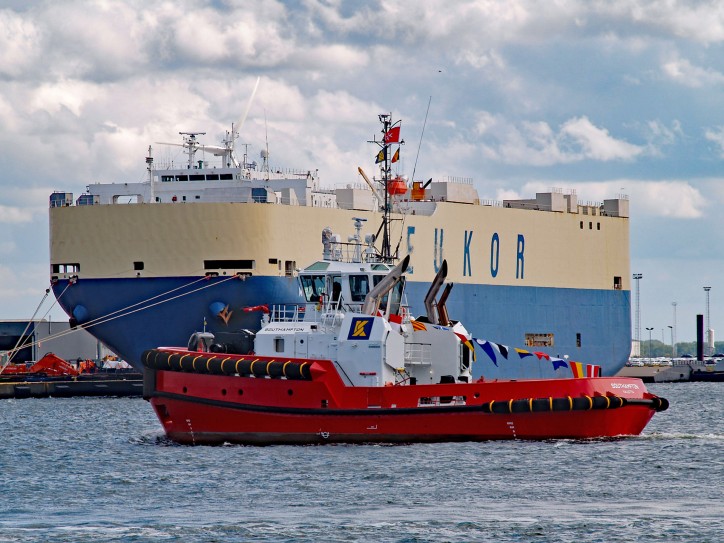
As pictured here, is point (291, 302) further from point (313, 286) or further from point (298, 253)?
point (313, 286)

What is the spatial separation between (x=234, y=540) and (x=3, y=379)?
42.7 meters

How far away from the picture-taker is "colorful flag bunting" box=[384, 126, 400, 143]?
109 feet

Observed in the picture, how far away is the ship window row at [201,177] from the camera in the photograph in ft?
193

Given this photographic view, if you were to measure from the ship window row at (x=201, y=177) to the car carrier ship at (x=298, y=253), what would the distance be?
47mm

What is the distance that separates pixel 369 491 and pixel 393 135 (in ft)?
38.6

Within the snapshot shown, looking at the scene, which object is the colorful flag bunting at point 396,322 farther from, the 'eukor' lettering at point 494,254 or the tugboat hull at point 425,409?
the 'eukor' lettering at point 494,254

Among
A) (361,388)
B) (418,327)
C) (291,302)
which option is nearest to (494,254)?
(291,302)

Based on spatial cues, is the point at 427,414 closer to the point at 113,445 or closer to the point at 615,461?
the point at 615,461

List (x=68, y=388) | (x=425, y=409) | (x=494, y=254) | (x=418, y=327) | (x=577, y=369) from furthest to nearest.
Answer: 1. (x=494, y=254)
2. (x=68, y=388)
3. (x=577, y=369)
4. (x=418, y=327)
5. (x=425, y=409)

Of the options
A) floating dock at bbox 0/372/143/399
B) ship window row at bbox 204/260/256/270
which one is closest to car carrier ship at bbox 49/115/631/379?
ship window row at bbox 204/260/256/270

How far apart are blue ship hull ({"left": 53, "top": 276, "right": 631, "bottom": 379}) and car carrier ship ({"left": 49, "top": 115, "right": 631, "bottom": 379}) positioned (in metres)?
0.05

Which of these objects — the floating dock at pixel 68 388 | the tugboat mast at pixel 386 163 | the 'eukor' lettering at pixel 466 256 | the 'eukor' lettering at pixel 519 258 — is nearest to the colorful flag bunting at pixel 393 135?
the tugboat mast at pixel 386 163

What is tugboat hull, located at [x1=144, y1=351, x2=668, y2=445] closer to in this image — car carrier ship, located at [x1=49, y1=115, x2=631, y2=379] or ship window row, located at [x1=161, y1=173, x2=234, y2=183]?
car carrier ship, located at [x1=49, y1=115, x2=631, y2=379]

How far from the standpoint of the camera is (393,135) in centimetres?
3331
